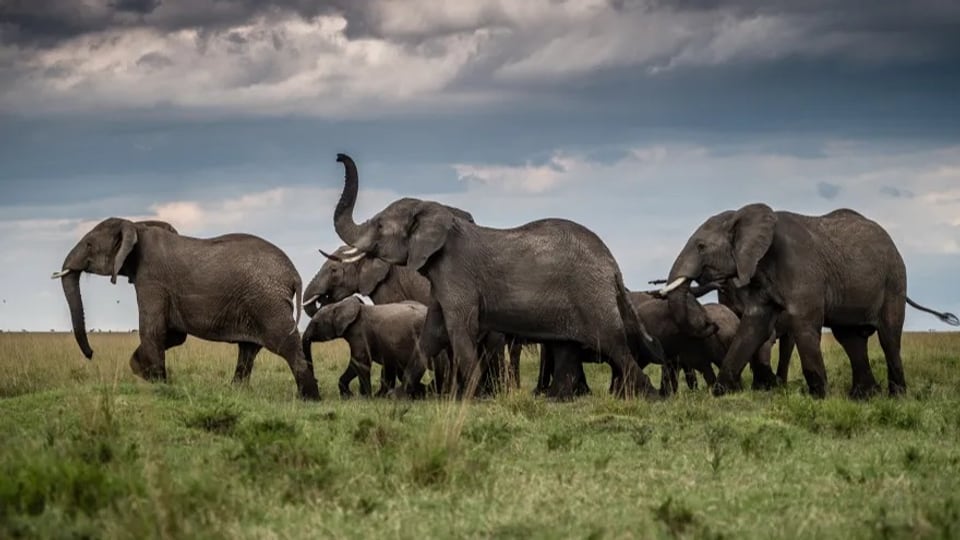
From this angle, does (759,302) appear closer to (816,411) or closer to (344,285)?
(816,411)

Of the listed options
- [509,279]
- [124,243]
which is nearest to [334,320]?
[124,243]

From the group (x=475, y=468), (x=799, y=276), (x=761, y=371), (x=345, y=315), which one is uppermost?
(x=799, y=276)

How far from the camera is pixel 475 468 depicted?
10.8m

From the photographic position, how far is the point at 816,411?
1453 centimetres

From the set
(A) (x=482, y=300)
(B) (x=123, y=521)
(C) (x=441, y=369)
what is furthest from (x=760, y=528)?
→ (C) (x=441, y=369)

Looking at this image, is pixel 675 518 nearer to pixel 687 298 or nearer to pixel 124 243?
pixel 687 298

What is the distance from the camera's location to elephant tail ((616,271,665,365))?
1903cm

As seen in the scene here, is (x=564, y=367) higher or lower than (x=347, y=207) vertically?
lower

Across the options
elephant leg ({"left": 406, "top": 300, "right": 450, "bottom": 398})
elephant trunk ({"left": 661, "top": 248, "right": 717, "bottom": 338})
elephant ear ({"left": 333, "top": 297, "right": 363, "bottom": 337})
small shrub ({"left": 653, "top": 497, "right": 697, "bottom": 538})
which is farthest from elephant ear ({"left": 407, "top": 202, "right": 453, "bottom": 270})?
small shrub ({"left": 653, "top": 497, "right": 697, "bottom": 538})

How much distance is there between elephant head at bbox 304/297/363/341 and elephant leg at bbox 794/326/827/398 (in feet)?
21.3

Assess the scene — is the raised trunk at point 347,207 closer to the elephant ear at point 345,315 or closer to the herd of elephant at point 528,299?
the herd of elephant at point 528,299

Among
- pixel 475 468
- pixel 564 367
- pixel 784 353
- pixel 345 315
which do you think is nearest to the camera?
pixel 475 468

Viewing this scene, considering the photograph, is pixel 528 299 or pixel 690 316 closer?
pixel 528 299

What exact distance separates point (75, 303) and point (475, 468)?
446 inches
